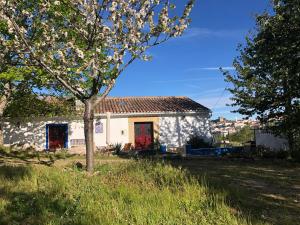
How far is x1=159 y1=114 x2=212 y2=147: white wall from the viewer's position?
29156 millimetres

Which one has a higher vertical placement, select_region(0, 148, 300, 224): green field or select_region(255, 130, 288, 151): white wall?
select_region(255, 130, 288, 151): white wall

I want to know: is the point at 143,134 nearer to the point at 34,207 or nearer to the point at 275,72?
the point at 275,72

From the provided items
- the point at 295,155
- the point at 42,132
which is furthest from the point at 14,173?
the point at 42,132

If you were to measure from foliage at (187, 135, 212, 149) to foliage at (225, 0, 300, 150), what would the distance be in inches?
268

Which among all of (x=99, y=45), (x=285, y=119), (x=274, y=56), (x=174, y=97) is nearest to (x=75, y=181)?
(x=99, y=45)

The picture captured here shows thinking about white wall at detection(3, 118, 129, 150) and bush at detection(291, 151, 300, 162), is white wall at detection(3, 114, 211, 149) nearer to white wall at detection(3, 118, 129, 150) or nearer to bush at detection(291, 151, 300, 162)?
white wall at detection(3, 118, 129, 150)

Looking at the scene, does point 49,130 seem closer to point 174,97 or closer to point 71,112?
point 71,112

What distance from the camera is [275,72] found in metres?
16.7

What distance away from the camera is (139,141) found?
29594 mm

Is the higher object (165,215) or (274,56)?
(274,56)

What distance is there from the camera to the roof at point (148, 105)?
29.5 meters

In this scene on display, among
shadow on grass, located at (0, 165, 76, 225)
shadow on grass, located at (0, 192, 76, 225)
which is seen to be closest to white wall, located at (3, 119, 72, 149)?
shadow on grass, located at (0, 165, 76, 225)

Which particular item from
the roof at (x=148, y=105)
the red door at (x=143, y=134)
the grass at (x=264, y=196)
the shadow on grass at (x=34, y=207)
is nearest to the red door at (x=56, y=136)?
the roof at (x=148, y=105)

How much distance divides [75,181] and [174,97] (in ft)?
80.4
